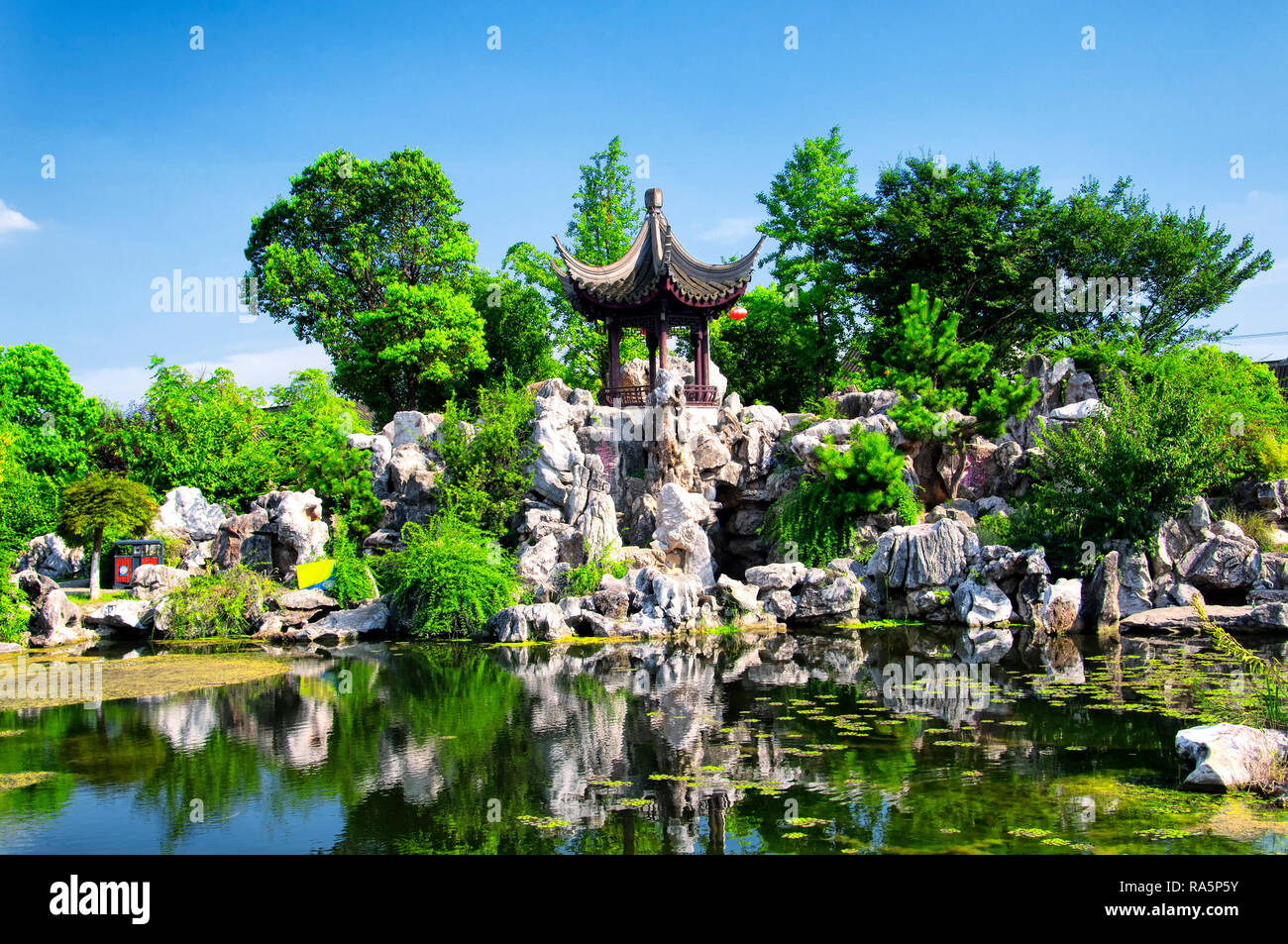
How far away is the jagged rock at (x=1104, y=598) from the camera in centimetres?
1288

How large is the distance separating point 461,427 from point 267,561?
4.38 meters

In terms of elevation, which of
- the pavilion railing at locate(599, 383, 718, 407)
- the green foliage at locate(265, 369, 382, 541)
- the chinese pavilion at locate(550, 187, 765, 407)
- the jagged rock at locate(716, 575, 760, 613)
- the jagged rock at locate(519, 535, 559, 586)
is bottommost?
the jagged rock at locate(716, 575, 760, 613)

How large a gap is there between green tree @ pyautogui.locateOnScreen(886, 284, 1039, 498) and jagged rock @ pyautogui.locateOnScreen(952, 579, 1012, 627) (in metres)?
4.25

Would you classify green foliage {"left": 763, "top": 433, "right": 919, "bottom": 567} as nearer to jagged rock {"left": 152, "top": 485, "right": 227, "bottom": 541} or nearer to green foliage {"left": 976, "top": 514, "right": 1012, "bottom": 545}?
green foliage {"left": 976, "top": 514, "right": 1012, "bottom": 545}

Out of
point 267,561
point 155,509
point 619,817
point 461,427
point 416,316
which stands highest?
point 416,316

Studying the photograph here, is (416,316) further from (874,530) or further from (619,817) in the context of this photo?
(619,817)

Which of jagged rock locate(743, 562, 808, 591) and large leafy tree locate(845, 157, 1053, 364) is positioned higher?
large leafy tree locate(845, 157, 1053, 364)

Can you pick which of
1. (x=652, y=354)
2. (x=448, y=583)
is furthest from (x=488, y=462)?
(x=652, y=354)

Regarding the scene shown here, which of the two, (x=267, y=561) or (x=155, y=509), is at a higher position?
(x=155, y=509)

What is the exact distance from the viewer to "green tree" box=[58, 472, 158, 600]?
15.7 metres

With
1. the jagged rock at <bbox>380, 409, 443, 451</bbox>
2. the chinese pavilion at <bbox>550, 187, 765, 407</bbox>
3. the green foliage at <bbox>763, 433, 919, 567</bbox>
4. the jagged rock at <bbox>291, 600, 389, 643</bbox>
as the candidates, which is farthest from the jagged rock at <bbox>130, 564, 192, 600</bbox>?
the green foliage at <bbox>763, 433, 919, 567</bbox>

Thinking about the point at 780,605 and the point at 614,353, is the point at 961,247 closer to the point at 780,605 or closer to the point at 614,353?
the point at 614,353
